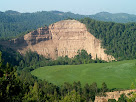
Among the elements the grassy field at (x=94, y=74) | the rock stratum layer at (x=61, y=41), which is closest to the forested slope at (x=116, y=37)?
the rock stratum layer at (x=61, y=41)

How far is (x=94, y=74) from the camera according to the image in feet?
198

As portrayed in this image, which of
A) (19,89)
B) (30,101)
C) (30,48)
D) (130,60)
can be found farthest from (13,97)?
(30,48)

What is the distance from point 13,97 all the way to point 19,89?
92cm

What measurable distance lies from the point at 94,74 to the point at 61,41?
34.9m

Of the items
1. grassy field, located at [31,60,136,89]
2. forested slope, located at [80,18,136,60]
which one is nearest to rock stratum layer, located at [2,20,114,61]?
forested slope, located at [80,18,136,60]

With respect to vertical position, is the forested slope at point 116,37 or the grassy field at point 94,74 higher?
the forested slope at point 116,37

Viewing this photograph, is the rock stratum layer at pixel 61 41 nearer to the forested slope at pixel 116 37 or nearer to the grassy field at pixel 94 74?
the forested slope at pixel 116 37

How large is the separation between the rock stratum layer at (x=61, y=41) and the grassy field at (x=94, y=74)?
1631cm

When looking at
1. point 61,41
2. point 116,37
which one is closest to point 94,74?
point 116,37

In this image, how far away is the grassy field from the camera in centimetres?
5266

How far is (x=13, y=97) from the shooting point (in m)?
15.7

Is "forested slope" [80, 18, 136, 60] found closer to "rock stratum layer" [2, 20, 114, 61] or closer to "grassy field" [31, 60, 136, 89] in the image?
"rock stratum layer" [2, 20, 114, 61]

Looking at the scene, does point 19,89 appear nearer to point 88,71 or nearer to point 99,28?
point 88,71

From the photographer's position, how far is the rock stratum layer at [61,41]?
84750 mm
